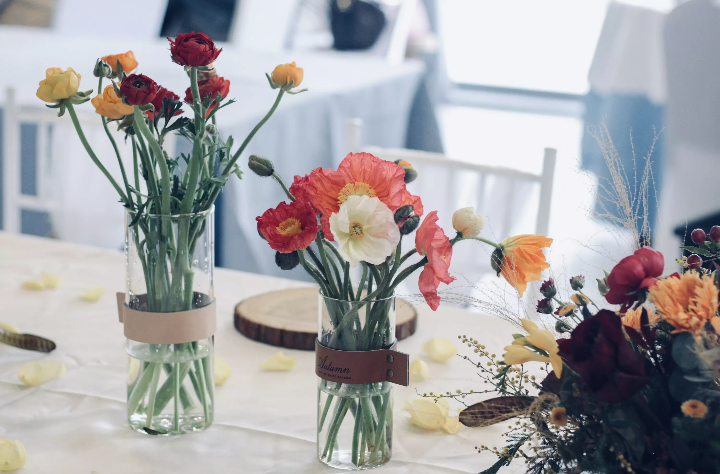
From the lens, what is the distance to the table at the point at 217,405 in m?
0.62

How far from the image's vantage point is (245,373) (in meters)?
0.79

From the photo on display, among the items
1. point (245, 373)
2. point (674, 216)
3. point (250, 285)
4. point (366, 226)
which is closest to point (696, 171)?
point (674, 216)

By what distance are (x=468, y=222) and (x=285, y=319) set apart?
42cm

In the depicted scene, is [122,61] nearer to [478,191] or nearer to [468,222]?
[468,222]

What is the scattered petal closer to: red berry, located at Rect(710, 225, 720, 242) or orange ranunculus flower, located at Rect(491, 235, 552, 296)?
orange ranunculus flower, located at Rect(491, 235, 552, 296)

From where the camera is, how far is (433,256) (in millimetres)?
503

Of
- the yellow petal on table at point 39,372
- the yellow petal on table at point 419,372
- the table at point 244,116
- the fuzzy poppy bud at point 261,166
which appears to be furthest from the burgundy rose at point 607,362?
the table at point 244,116

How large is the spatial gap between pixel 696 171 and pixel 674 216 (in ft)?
0.59

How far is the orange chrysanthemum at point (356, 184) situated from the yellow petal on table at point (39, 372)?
1.30ft

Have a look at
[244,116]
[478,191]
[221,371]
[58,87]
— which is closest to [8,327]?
[221,371]

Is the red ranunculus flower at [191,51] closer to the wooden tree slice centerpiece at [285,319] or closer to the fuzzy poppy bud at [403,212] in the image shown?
the fuzzy poppy bud at [403,212]

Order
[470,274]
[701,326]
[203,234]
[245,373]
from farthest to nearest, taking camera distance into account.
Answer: [470,274]
[245,373]
[203,234]
[701,326]

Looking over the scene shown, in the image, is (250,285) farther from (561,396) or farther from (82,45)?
(82,45)

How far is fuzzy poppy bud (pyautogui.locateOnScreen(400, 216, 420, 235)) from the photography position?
50 cm
